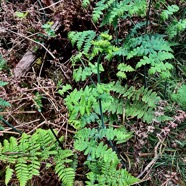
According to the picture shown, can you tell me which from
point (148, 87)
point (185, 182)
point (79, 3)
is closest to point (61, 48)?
point (79, 3)

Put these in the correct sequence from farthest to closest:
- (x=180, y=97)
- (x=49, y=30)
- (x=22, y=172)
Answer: (x=49, y=30) → (x=180, y=97) → (x=22, y=172)

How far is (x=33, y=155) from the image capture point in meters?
2.04

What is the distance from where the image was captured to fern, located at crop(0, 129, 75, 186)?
197cm

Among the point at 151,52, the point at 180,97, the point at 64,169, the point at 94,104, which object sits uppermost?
the point at 151,52

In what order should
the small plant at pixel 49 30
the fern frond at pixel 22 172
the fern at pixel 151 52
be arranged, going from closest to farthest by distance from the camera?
1. the fern frond at pixel 22 172
2. the fern at pixel 151 52
3. the small plant at pixel 49 30

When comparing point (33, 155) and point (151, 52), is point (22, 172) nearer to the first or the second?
point (33, 155)

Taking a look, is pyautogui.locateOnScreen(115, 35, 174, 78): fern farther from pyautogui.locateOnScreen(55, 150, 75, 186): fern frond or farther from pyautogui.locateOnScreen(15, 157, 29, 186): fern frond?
pyautogui.locateOnScreen(15, 157, 29, 186): fern frond

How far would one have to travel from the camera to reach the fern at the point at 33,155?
1972 millimetres

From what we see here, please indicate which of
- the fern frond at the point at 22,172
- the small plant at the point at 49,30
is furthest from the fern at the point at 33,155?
the small plant at the point at 49,30

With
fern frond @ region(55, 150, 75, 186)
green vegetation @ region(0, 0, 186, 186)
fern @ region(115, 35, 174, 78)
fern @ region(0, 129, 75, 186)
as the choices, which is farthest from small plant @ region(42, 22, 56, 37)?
fern frond @ region(55, 150, 75, 186)

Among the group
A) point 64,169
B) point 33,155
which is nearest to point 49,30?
point 33,155

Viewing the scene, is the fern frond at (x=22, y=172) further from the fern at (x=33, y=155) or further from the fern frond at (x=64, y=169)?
the fern frond at (x=64, y=169)

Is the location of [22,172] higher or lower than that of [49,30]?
lower

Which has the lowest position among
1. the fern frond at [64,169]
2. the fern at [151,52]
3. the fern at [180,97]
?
the fern frond at [64,169]
